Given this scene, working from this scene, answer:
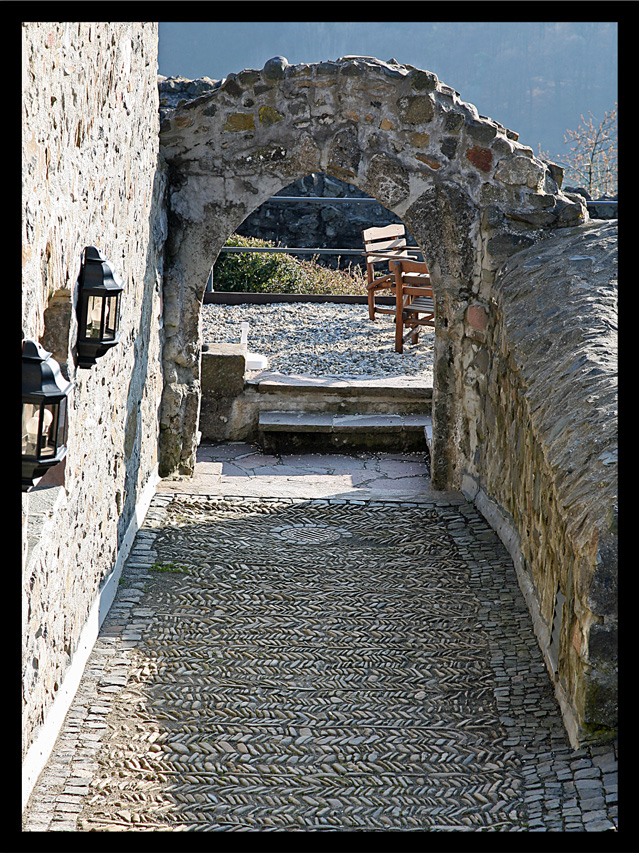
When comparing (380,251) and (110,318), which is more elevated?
(380,251)

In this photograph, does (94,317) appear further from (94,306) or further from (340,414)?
(340,414)

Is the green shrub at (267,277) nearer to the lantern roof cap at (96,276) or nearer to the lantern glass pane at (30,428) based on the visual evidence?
the lantern roof cap at (96,276)

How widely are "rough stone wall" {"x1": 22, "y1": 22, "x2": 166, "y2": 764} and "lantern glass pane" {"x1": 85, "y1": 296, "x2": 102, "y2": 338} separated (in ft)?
0.19

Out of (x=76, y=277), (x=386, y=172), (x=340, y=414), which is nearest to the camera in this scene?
(x=76, y=277)

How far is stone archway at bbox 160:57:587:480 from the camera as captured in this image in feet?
14.7

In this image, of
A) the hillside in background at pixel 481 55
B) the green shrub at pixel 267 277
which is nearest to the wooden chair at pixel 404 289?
the green shrub at pixel 267 277

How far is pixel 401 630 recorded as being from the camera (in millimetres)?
3348

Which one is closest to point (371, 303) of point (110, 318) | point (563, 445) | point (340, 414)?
point (340, 414)

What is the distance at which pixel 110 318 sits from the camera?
272 centimetres

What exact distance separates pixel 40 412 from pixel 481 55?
4701 centimetres

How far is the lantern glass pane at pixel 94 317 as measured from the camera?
104 inches

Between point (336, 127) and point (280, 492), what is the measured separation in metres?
1.97

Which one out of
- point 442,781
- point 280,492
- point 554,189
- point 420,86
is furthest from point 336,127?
point 442,781

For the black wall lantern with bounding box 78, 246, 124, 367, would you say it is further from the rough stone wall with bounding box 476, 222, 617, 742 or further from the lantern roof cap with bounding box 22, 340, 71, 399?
the rough stone wall with bounding box 476, 222, 617, 742
